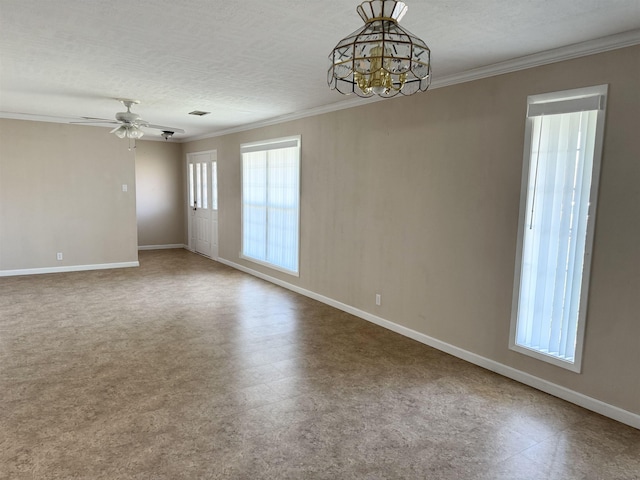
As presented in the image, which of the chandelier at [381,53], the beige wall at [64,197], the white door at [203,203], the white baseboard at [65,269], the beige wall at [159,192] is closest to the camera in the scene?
the chandelier at [381,53]

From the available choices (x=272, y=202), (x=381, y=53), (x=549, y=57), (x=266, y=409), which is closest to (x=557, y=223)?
(x=549, y=57)

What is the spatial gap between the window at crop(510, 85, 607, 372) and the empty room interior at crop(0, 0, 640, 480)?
0.01 metres

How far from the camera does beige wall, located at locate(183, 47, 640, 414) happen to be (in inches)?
104

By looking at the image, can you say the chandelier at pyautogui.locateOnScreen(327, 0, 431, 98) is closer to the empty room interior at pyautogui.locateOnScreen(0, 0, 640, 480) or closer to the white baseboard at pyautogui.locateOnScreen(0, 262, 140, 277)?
the empty room interior at pyautogui.locateOnScreen(0, 0, 640, 480)

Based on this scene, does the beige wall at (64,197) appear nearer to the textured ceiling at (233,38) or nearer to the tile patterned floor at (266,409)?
the textured ceiling at (233,38)

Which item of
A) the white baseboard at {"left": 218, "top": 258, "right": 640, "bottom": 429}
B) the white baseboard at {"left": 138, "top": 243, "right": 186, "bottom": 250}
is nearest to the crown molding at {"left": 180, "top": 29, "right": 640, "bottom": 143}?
the white baseboard at {"left": 218, "top": 258, "right": 640, "bottom": 429}

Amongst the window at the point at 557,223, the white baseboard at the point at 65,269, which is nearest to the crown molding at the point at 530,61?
the window at the point at 557,223

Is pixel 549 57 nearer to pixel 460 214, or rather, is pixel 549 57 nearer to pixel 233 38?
pixel 460 214

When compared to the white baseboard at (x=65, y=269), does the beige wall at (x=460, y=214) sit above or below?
above

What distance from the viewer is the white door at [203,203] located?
26.9ft

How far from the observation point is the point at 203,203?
8.64 metres

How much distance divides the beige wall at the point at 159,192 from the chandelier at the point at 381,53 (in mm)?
8220

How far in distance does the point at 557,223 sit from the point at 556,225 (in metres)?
0.02

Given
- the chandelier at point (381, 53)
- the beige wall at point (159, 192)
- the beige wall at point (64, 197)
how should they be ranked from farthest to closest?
the beige wall at point (159, 192)
the beige wall at point (64, 197)
the chandelier at point (381, 53)
